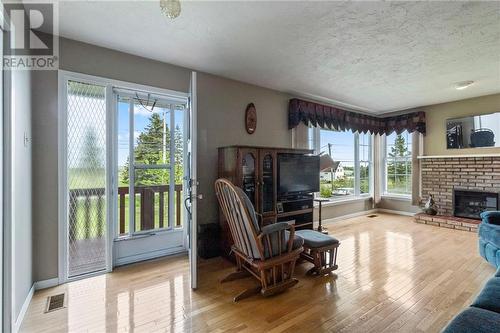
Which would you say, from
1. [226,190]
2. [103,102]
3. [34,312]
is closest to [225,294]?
[226,190]

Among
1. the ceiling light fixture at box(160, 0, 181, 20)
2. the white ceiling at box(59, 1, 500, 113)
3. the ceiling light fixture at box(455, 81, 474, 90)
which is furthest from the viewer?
the ceiling light fixture at box(455, 81, 474, 90)

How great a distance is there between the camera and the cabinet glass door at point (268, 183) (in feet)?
10.8

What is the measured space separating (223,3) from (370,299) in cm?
276

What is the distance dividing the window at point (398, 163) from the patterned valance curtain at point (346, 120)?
29 centimetres

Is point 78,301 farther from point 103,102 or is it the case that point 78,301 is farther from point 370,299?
point 370,299

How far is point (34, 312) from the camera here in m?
→ 1.96

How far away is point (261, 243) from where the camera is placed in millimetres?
2154

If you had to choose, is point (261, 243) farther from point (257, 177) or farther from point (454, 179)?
point (454, 179)

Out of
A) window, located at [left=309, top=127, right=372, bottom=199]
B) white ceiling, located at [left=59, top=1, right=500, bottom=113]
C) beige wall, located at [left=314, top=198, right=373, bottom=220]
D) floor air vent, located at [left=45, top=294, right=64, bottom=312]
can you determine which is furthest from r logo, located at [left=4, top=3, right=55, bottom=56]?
beige wall, located at [left=314, top=198, right=373, bottom=220]

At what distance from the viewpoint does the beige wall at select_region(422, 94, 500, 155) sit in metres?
4.41

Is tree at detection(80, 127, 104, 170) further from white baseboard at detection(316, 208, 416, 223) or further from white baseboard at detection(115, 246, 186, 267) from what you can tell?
white baseboard at detection(316, 208, 416, 223)

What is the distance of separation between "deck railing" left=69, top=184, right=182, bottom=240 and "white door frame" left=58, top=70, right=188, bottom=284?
0.33 feet

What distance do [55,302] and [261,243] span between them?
184 cm

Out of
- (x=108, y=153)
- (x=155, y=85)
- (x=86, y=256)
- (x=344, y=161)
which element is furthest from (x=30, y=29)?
(x=344, y=161)
